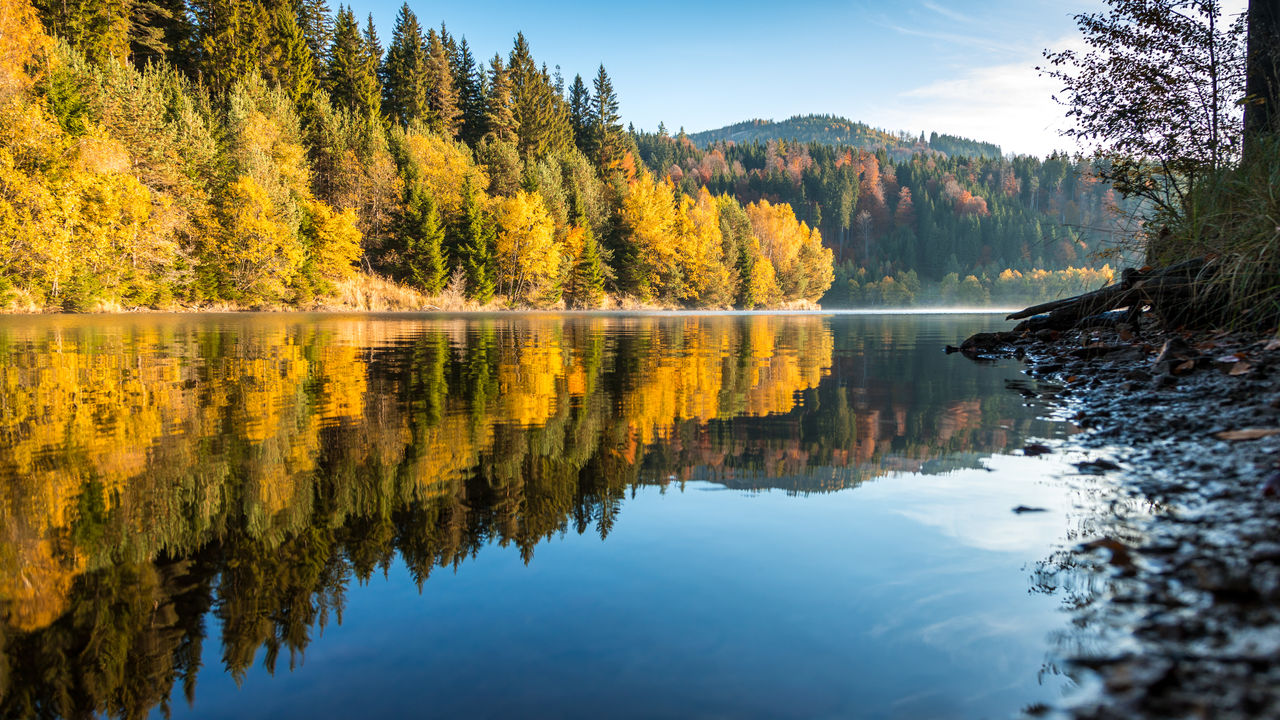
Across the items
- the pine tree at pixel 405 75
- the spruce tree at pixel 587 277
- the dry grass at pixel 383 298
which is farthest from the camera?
the pine tree at pixel 405 75

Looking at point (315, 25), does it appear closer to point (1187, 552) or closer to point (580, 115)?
point (580, 115)

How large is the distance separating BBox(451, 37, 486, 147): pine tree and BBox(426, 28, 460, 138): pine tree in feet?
12.6

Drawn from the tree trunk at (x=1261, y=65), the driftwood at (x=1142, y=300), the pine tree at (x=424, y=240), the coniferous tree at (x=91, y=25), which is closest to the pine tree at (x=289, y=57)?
the coniferous tree at (x=91, y=25)

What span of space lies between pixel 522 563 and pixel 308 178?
56263mm

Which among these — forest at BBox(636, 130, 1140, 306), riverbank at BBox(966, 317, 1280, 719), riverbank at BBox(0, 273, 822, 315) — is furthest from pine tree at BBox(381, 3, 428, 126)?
riverbank at BBox(966, 317, 1280, 719)

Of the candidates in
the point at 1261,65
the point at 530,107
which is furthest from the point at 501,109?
the point at 1261,65

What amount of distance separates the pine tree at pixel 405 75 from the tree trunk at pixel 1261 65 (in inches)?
2785

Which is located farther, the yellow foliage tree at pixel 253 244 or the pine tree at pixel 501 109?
the pine tree at pixel 501 109

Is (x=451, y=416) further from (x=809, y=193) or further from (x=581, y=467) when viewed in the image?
(x=809, y=193)

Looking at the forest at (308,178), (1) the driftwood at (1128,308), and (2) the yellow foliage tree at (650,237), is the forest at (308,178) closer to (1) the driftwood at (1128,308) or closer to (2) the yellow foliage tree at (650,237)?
(2) the yellow foliage tree at (650,237)

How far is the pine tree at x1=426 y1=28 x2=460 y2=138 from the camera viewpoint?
75312mm

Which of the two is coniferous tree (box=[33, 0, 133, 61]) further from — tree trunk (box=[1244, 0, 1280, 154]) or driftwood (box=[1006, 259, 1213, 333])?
tree trunk (box=[1244, 0, 1280, 154])

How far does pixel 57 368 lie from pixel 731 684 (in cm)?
1107

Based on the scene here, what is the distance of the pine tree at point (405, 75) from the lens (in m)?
72.1
